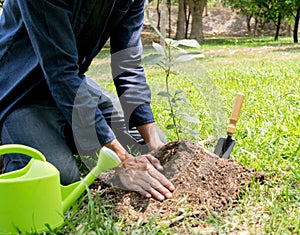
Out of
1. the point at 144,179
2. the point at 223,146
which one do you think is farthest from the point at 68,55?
the point at 223,146

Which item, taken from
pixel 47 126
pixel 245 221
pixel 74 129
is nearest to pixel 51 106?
pixel 47 126

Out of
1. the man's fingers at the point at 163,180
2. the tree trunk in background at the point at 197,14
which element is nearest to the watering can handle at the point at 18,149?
the man's fingers at the point at 163,180

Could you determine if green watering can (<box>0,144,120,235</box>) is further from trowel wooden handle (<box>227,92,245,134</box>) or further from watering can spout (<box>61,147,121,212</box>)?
trowel wooden handle (<box>227,92,245,134</box>)

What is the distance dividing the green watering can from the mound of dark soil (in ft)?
0.95

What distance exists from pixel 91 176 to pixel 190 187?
1.58 feet

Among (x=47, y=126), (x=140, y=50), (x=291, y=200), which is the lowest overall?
(x=291, y=200)

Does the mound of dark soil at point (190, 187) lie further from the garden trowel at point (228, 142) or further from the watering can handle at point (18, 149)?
the watering can handle at point (18, 149)

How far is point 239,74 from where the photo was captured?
17.4 ft

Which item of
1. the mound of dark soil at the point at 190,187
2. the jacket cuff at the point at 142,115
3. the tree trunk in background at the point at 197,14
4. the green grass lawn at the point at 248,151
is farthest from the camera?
the tree trunk in background at the point at 197,14

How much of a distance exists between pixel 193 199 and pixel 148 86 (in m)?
0.67

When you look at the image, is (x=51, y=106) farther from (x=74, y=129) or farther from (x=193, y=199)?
(x=193, y=199)

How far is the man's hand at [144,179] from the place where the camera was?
1.80 metres

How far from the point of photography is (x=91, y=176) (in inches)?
61.4

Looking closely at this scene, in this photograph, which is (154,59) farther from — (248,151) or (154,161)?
(248,151)
